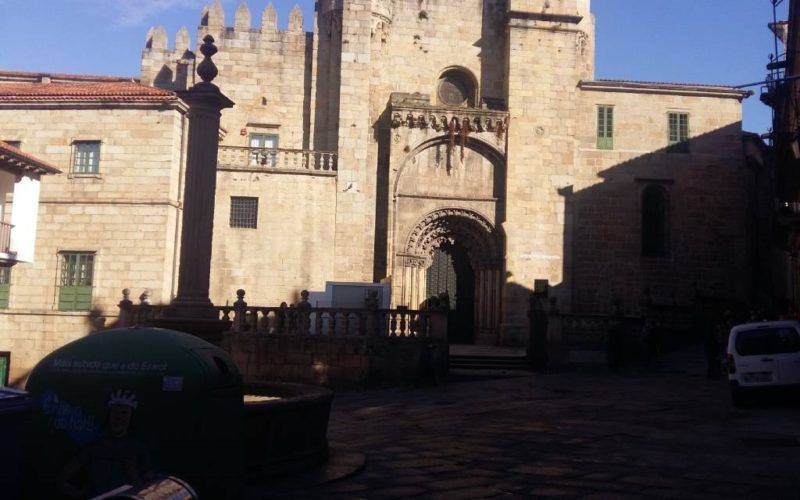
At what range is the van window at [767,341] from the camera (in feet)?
42.7

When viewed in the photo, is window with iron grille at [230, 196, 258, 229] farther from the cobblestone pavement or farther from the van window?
the van window

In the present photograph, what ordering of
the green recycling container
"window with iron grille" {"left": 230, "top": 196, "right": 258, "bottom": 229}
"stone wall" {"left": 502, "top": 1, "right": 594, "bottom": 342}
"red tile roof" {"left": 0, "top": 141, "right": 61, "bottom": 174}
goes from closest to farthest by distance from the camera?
the green recycling container, "red tile roof" {"left": 0, "top": 141, "right": 61, "bottom": 174}, "window with iron grille" {"left": 230, "top": 196, "right": 258, "bottom": 229}, "stone wall" {"left": 502, "top": 1, "right": 594, "bottom": 342}

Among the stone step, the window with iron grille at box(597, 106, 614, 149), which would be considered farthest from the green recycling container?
the window with iron grille at box(597, 106, 614, 149)

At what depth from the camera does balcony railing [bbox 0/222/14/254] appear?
77.4 feet

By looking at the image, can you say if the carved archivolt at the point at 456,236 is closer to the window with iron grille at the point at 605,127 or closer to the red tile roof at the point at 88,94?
the window with iron grille at the point at 605,127

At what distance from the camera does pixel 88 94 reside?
24719 mm

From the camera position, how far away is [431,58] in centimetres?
2781

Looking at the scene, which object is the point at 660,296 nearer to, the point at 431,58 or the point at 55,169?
the point at 431,58

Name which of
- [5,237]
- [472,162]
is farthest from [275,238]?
[5,237]

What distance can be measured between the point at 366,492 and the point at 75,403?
8.98 ft

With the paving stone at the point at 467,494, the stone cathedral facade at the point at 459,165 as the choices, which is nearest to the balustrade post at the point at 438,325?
the stone cathedral facade at the point at 459,165

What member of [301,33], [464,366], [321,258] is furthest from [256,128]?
[464,366]

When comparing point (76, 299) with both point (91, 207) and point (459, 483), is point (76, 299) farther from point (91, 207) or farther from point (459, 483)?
point (459, 483)

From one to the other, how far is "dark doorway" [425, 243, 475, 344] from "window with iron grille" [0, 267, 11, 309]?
13383mm
